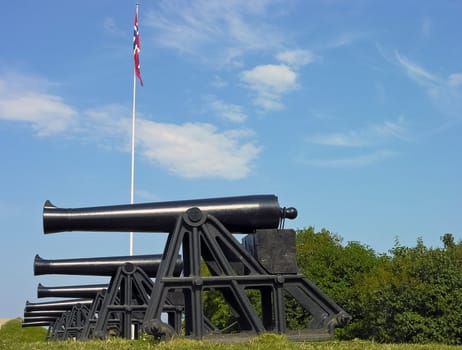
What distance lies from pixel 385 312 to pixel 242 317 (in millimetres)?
17718

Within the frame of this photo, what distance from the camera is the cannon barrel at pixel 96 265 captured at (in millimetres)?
21734


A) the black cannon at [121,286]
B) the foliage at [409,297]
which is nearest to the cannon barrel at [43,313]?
the foliage at [409,297]

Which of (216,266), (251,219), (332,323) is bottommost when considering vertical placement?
(332,323)

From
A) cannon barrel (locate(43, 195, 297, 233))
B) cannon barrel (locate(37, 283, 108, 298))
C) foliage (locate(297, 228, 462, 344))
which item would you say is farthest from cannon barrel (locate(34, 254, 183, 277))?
foliage (locate(297, 228, 462, 344))

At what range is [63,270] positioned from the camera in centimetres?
2314

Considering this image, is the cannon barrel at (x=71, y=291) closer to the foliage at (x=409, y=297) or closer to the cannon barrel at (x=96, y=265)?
the cannon barrel at (x=96, y=265)

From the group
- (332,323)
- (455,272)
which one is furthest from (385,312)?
(332,323)

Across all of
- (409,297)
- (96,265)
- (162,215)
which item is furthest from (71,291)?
(162,215)

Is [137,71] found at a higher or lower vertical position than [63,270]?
higher

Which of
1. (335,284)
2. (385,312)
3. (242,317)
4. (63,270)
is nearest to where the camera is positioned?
(242,317)

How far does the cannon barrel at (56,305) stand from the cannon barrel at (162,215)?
25676mm

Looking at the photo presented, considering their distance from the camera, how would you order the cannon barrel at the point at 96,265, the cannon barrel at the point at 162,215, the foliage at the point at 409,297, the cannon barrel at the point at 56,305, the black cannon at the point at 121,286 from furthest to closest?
1. the cannon barrel at the point at 56,305
2. the foliage at the point at 409,297
3. the cannon barrel at the point at 96,265
4. the black cannon at the point at 121,286
5. the cannon barrel at the point at 162,215

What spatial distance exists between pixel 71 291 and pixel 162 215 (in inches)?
779

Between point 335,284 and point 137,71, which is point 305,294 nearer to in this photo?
point 137,71
